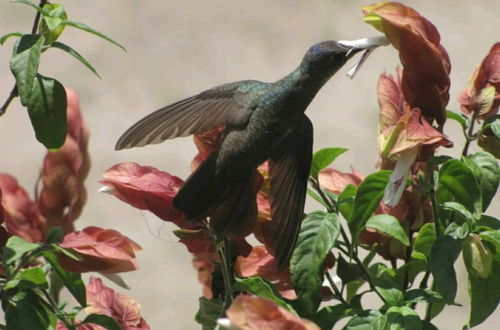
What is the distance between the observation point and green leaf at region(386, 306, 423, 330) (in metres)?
0.73

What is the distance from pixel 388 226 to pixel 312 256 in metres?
0.06

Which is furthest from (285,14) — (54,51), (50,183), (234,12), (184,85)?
(50,183)

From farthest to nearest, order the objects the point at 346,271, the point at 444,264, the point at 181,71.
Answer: the point at 181,71, the point at 346,271, the point at 444,264

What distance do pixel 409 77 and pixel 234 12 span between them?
115 inches

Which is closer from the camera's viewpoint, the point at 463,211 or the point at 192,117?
the point at 463,211

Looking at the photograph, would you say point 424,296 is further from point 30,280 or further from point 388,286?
point 30,280

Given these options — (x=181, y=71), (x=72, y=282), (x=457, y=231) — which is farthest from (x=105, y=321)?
(x=181, y=71)

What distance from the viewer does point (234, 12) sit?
365cm

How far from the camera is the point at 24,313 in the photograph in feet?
2.46

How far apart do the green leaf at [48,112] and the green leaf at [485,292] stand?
31 cm

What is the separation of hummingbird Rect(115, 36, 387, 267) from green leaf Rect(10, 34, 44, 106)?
0.12 metres

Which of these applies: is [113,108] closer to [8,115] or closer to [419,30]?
[8,115]

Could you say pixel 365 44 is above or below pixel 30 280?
above

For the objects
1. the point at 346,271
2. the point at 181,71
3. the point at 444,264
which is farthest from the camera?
the point at 181,71
